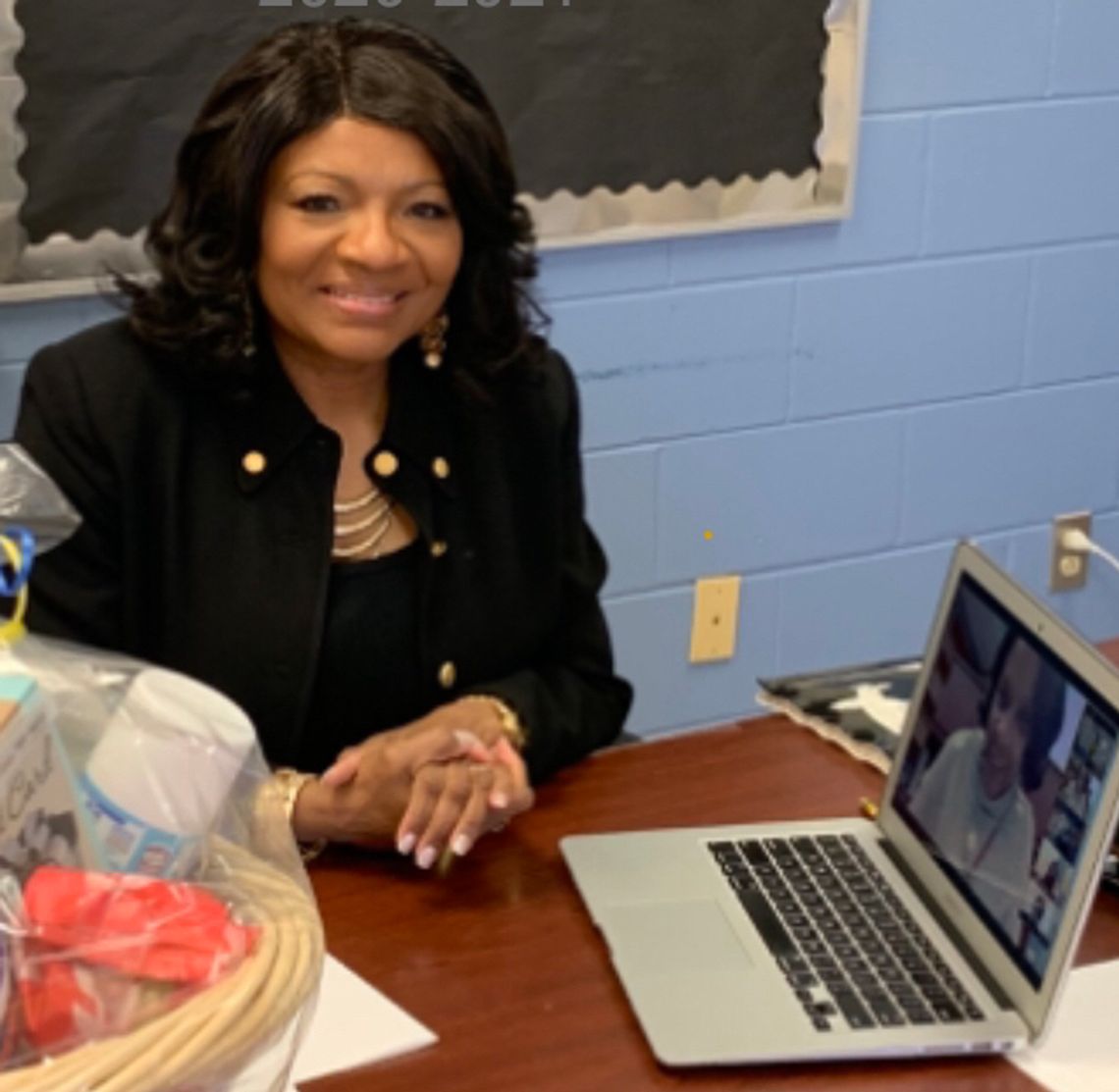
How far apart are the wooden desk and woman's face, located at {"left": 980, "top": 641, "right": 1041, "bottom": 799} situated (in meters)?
0.15

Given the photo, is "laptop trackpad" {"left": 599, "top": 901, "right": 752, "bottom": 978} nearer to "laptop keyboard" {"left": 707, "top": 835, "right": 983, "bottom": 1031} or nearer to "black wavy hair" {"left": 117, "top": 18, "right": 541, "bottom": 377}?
"laptop keyboard" {"left": 707, "top": 835, "right": 983, "bottom": 1031}

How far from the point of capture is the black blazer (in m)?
1.59

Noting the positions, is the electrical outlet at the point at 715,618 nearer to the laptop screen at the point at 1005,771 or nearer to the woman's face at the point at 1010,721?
the laptop screen at the point at 1005,771

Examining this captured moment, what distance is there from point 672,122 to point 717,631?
28.6 inches

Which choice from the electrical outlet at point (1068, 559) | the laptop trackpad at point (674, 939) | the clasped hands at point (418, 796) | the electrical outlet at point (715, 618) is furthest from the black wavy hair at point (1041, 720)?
the electrical outlet at point (1068, 559)

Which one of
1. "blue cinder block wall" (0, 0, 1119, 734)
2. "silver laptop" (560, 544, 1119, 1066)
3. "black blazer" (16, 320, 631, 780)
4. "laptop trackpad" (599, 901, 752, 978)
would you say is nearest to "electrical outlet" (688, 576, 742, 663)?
"blue cinder block wall" (0, 0, 1119, 734)

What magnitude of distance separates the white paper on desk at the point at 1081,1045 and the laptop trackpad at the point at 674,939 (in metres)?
0.20

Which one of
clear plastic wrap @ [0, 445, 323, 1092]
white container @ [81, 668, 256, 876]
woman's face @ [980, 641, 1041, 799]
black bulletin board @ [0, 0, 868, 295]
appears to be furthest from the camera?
black bulletin board @ [0, 0, 868, 295]

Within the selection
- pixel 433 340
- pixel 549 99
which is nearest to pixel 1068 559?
pixel 549 99

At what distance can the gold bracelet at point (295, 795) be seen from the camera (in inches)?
55.4

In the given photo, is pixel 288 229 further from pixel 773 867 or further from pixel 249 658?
pixel 773 867

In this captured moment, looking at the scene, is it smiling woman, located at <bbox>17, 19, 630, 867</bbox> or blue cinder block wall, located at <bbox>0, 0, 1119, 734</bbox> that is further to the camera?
blue cinder block wall, located at <bbox>0, 0, 1119, 734</bbox>

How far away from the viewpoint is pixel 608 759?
62.5 inches

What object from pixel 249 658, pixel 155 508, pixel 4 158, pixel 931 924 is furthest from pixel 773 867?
pixel 4 158
